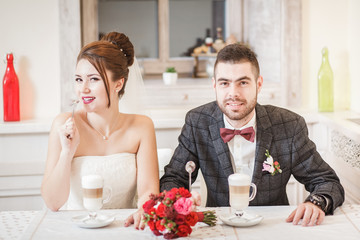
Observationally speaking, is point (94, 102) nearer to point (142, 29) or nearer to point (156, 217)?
point (156, 217)

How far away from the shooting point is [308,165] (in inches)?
85.5

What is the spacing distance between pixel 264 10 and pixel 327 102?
86 cm

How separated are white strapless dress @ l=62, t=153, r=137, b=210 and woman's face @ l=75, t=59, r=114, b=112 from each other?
23 cm

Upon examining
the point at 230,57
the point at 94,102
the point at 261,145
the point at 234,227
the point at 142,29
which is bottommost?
the point at 234,227

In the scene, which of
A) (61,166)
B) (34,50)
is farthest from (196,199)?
(34,50)

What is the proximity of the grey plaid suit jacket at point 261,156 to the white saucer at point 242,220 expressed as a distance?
399mm

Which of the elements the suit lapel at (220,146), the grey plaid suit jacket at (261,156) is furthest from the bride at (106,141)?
the suit lapel at (220,146)

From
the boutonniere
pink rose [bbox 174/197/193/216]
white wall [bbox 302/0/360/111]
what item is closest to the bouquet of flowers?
pink rose [bbox 174/197/193/216]

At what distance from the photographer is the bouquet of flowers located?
1551 millimetres

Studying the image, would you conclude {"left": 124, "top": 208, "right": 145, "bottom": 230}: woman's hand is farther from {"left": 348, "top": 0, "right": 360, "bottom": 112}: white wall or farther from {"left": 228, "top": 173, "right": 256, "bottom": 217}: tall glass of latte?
{"left": 348, "top": 0, "right": 360, "bottom": 112}: white wall

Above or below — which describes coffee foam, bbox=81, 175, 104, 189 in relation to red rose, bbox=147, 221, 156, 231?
above

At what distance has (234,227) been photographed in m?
1.71

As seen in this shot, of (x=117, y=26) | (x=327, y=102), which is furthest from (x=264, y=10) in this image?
(x=117, y=26)

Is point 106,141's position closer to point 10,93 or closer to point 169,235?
point 169,235
